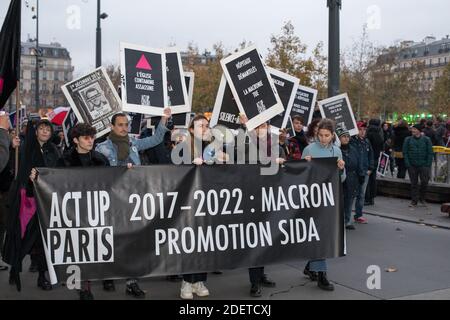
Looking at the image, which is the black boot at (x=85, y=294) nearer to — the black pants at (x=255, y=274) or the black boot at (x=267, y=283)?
the black pants at (x=255, y=274)

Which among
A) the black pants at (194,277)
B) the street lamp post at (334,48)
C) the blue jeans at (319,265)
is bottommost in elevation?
the black pants at (194,277)

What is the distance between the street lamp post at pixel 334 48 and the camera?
1050 centimetres

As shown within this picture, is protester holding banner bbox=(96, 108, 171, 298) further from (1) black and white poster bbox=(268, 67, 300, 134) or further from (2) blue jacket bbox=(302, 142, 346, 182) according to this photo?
(1) black and white poster bbox=(268, 67, 300, 134)

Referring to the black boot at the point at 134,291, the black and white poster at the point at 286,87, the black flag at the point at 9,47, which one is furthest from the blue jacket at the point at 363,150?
the black flag at the point at 9,47

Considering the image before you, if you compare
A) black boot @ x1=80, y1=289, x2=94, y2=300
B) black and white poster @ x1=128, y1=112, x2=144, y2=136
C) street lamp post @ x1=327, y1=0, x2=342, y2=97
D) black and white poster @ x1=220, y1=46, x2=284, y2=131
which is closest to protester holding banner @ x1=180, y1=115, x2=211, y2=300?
black and white poster @ x1=220, y1=46, x2=284, y2=131

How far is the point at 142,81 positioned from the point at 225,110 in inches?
43.5

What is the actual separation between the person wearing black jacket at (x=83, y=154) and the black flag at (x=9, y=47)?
39.6 inches

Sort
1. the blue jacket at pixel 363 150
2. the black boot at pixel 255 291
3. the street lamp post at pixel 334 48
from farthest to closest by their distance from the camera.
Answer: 1. the street lamp post at pixel 334 48
2. the blue jacket at pixel 363 150
3. the black boot at pixel 255 291

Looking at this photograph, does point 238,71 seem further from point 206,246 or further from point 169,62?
point 206,246

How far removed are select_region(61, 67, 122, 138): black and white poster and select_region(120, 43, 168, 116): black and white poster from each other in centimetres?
96
